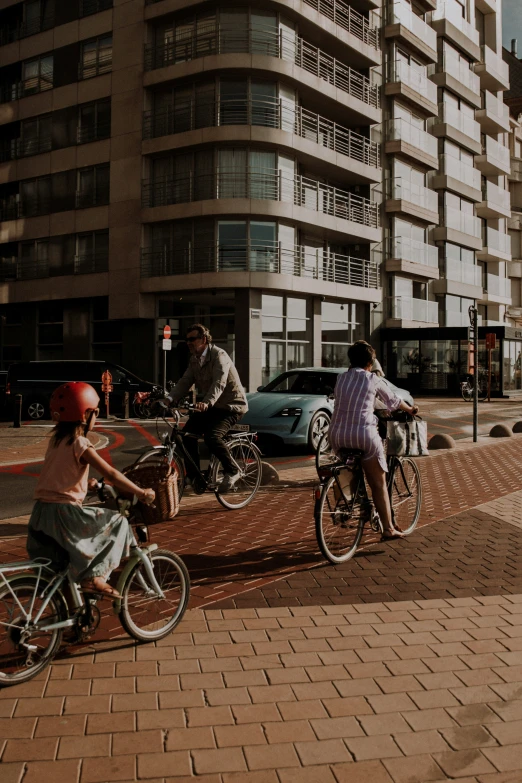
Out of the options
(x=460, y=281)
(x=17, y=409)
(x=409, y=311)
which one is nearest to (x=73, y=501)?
(x=17, y=409)

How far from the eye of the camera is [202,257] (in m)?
29.8

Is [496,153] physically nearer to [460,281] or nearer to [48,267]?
[460,281]

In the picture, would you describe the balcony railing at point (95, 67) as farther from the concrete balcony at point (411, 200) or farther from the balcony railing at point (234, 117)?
the concrete balcony at point (411, 200)

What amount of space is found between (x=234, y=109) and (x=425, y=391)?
16.9 m

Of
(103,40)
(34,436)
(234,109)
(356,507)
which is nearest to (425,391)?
(234,109)

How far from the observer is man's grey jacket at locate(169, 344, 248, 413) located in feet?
24.8

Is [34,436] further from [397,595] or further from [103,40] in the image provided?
[103,40]

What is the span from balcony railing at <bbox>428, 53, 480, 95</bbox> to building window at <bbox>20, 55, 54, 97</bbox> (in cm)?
2124

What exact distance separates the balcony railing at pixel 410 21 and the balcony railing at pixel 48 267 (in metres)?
19.4

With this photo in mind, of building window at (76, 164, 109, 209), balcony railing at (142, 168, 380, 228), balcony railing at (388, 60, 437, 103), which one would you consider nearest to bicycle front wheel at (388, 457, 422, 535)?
balcony railing at (142, 168, 380, 228)

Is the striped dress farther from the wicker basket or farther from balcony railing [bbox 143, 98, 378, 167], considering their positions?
balcony railing [bbox 143, 98, 378, 167]

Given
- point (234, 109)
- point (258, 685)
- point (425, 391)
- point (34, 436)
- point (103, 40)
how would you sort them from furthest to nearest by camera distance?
point (425, 391) < point (103, 40) < point (234, 109) < point (34, 436) < point (258, 685)

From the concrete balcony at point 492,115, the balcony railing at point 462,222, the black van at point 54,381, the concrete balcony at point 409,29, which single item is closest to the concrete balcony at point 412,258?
the balcony railing at point 462,222


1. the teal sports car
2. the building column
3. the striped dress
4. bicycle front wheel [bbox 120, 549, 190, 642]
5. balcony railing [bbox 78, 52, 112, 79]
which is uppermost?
balcony railing [bbox 78, 52, 112, 79]
